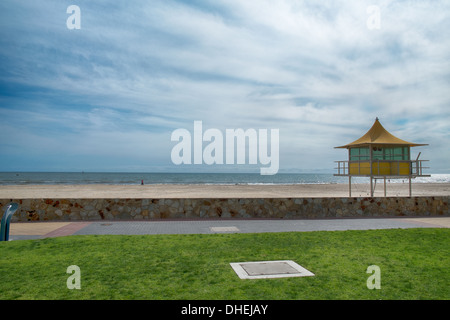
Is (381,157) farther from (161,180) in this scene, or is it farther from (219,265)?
(161,180)

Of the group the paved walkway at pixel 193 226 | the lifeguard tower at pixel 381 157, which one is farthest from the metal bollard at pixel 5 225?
the lifeguard tower at pixel 381 157

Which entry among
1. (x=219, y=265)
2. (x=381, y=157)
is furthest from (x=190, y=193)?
(x=219, y=265)

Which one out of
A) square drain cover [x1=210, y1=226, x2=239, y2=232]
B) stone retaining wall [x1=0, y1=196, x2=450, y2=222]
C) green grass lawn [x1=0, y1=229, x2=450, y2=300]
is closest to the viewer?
green grass lawn [x1=0, y1=229, x2=450, y2=300]

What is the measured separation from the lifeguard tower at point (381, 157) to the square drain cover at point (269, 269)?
48.1 ft

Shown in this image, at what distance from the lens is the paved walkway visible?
10329 millimetres

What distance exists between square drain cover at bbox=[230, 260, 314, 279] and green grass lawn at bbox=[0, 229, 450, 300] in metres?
0.18

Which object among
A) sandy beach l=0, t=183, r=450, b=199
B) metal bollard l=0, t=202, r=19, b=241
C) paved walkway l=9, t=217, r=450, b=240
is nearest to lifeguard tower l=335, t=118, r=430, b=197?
paved walkway l=9, t=217, r=450, b=240

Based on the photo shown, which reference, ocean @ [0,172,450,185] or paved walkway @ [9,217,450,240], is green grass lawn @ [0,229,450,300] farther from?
ocean @ [0,172,450,185]

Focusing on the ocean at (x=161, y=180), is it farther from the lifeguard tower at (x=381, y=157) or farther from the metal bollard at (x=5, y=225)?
the metal bollard at (x=5, y=225)

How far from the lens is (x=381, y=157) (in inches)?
786

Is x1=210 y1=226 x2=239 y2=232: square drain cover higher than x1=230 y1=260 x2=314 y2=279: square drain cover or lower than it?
lower

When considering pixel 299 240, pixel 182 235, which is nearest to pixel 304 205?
pixel 299 240

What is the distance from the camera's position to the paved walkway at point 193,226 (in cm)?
1033

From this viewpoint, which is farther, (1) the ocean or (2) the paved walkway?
(1) the ocean
